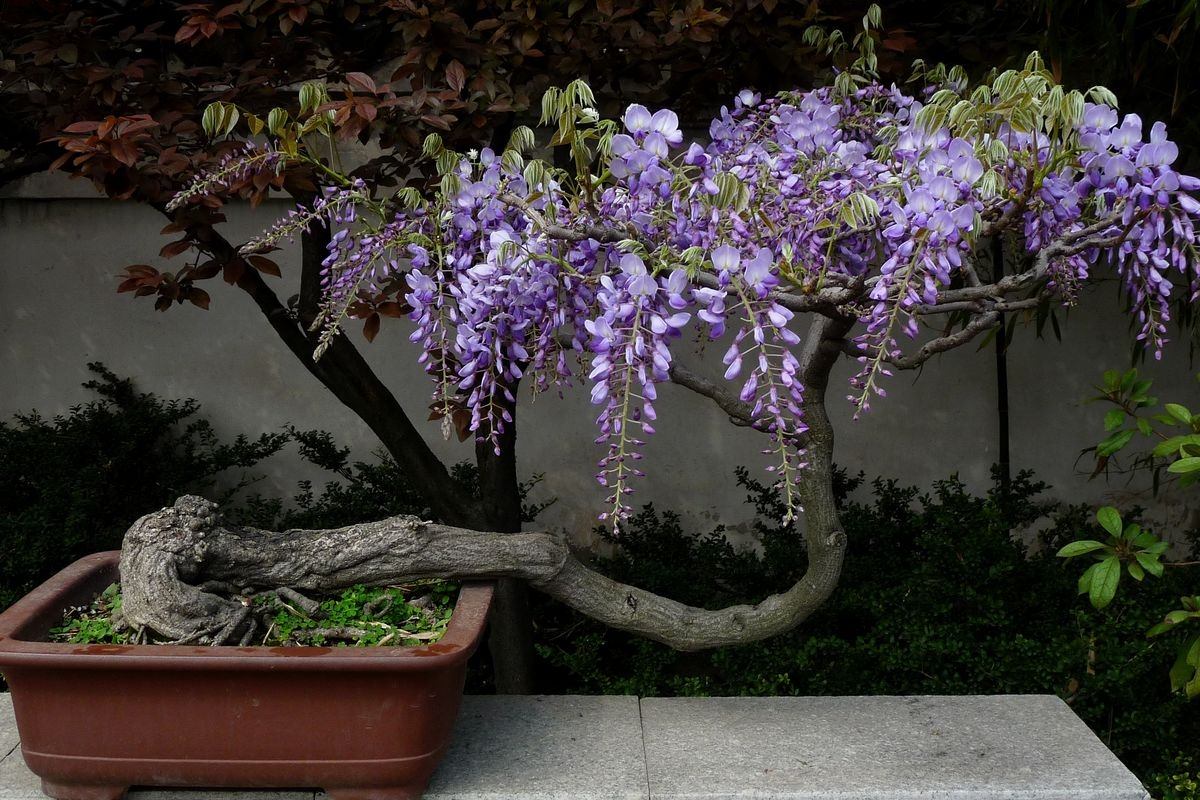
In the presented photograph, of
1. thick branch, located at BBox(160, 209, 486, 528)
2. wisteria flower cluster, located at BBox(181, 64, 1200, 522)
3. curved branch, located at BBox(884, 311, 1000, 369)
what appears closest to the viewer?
wisteria flower cluster, located at BBox(181, 64, 1200, 522)

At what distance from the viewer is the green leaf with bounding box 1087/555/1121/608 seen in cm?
228

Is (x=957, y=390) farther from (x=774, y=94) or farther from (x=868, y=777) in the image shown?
(x=868, y=777)

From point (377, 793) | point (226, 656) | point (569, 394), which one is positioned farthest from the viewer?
point (569, 394)

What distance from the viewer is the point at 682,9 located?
2.41m

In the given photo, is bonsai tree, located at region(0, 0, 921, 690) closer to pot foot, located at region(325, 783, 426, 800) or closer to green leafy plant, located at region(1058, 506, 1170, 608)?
pot foot, located at region(325, 783, 426, 800)

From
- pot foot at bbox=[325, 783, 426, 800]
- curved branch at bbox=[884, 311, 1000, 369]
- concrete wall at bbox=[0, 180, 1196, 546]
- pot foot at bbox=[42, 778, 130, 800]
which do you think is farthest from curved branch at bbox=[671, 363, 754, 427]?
concrete wall at bbox=[0, 180, 1196, 546]

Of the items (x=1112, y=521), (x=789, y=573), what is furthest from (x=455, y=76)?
(x=789, y=573)

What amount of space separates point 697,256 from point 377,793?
1.14 meters

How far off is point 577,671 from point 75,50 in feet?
5.97

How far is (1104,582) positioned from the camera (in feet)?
7.61

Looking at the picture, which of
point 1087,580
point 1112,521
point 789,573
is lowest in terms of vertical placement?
point 789,573

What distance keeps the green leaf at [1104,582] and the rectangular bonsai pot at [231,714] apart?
4.15 feet

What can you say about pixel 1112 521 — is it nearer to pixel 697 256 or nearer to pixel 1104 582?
pixel 1104 582

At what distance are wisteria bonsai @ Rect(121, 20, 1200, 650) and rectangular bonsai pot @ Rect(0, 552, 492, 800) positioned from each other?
0.16 m
